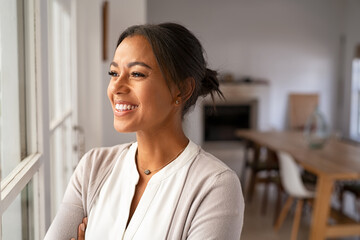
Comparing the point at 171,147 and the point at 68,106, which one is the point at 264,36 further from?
the point at 171,147

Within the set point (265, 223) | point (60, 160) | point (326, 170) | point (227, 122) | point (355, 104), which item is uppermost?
point (60, 160)

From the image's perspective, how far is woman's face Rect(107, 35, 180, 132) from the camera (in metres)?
1.10

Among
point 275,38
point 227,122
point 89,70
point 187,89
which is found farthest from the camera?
point 227,122

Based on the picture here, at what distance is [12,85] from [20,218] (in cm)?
37

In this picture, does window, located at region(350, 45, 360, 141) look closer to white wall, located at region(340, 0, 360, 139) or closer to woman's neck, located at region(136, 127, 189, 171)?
white wall, located at region(340, 0, 360, 139)

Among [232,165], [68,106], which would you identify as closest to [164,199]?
[68,106]

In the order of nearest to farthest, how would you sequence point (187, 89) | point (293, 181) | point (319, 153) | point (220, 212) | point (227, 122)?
point (220, 212), point (187, 89), point (293, 181), point (319, 153), point (227, 122)

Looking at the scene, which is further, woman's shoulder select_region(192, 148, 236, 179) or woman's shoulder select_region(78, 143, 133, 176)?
woman's shoulder select_region(78, 143, 133, 176)

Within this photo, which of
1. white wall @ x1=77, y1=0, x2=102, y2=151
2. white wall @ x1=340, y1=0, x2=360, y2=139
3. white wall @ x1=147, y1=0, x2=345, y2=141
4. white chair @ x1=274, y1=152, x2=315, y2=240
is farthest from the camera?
white wall @ x1=340, y1=0, x2=360, y2=139

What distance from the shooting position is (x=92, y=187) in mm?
1221

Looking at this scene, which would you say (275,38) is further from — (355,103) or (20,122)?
(20,122)

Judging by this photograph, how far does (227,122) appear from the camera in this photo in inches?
319

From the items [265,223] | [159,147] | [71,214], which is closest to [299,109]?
[265,223]

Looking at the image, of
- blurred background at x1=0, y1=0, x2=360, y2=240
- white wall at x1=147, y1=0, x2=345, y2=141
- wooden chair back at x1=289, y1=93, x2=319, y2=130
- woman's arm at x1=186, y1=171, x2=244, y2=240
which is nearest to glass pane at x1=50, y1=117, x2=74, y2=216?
blurred background at x1=0, y1=0, x2=360, y2=240
